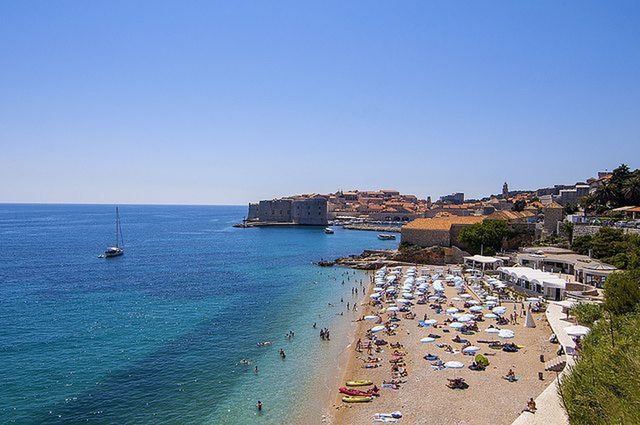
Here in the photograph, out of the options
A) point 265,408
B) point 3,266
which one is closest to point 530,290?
point 265,408

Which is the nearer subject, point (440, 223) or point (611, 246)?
point (611, 246)

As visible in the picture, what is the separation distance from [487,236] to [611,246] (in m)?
13.8

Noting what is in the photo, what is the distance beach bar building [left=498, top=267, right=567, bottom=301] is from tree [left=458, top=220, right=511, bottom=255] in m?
11.4

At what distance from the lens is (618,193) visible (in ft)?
161

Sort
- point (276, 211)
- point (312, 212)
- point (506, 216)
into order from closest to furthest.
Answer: point (506, 216) < point (312, 212) < point (276, 211)

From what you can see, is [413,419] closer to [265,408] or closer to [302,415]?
[302,415]

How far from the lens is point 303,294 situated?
39.3m

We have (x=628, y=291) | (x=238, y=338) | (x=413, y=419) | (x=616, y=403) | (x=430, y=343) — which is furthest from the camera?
(x=238, y=338)

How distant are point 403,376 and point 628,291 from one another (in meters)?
9.31

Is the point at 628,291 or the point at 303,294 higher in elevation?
the point at 628,291

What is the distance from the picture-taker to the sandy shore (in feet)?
53.8

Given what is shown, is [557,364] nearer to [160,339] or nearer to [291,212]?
[160,339]

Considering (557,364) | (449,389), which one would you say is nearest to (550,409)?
(449,389)

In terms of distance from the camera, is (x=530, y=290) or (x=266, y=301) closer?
(x=530, y=290)
